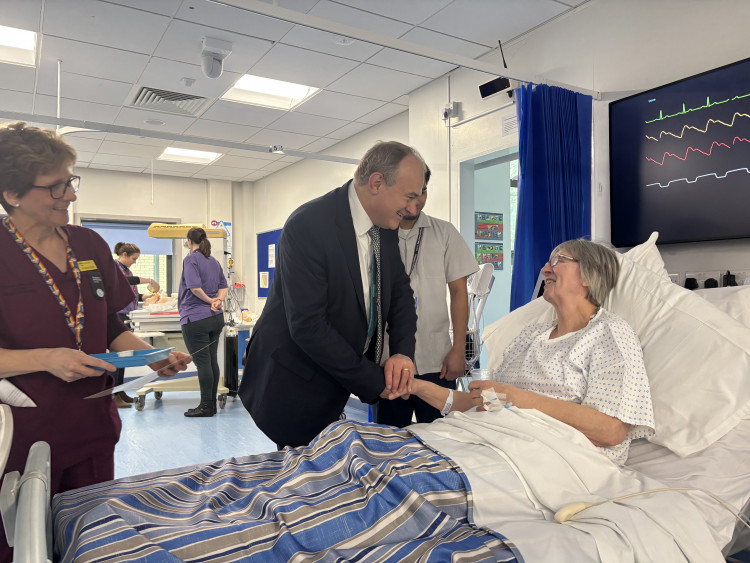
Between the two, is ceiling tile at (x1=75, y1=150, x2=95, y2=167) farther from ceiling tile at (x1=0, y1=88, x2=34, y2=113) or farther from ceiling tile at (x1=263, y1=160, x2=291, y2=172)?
ceiling tile at (x1=263, y1=160, x2=291, y2=172)

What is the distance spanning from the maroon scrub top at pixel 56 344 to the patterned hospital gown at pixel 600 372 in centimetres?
127

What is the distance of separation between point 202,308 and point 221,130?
2198 mm

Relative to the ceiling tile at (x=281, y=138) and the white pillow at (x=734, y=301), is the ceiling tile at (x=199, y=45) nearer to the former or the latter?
the ceiling tile at (x=281, y=138)

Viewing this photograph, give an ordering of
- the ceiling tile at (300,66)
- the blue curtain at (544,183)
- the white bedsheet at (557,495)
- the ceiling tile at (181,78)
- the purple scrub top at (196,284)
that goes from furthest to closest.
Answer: the purple scrub top at (196,284) → the ceiling tile at (181,78) → the ceiling tile at (300,66) → the blue curtain at (544,183) → the white bedsheet at (557,495)

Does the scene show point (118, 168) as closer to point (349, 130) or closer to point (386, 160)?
point (349, 130)

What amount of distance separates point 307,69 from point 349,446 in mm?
3528

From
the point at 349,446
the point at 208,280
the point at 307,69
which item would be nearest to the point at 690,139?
the point at 349,446

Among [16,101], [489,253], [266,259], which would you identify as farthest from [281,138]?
[489,253]

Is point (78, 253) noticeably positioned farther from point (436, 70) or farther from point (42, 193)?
point (436, 70)

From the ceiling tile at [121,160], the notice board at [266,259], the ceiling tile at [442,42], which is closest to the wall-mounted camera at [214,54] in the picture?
the ceiling tile at [442,42]

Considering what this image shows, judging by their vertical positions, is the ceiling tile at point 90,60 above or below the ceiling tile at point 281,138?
above

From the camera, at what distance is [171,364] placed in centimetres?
144

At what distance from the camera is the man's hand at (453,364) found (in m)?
2.31

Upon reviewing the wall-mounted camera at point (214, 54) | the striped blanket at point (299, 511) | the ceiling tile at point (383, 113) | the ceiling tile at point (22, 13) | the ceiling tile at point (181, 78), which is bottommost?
the striped blanket at point (299, 511)
